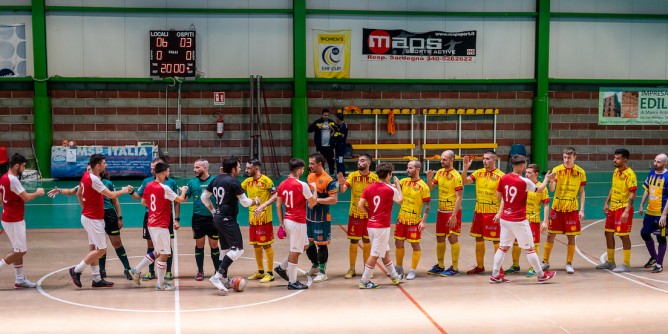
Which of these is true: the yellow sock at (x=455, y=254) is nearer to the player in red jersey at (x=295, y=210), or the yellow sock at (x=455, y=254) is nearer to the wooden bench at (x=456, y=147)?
the player in red jersey at (x=295, y=210)

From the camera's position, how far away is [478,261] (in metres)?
12.6

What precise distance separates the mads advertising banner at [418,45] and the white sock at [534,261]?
17.4 metres

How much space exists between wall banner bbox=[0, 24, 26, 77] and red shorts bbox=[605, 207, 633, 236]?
73.5ft

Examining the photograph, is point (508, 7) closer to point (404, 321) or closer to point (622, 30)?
point (622, 30)

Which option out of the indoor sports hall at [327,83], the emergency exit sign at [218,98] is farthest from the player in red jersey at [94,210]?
the emergency exit sign at [218,98]

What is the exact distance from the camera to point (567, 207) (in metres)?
12.8

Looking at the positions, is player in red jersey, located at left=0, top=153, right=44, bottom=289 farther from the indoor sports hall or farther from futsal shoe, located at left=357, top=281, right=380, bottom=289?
the indoor sports hall

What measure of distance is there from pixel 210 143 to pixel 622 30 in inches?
701

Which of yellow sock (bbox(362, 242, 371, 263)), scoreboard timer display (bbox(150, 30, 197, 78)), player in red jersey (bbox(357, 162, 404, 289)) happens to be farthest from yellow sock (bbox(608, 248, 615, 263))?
scoreboard timer display (bbox(150, 30, 197, 78))

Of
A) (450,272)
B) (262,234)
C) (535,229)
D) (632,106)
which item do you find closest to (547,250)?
(535,229)

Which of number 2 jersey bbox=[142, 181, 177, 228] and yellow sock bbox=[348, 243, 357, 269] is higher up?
number 2 jersey bbox=[142, 181, 177, 228]

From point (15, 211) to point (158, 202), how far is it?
2.55m

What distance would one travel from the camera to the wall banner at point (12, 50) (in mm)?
26359

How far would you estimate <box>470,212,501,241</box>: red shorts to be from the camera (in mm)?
12430
